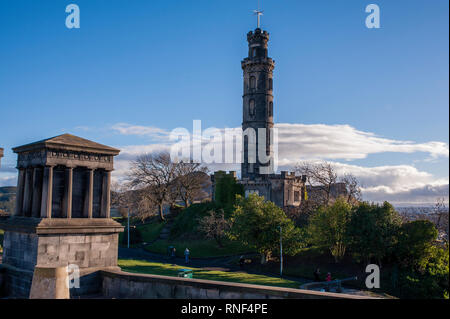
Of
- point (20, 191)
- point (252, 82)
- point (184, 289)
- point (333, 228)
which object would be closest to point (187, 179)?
point (252, 82)

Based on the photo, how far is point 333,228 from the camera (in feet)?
139

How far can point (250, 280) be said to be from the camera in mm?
33656

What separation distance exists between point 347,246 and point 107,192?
3076 cm

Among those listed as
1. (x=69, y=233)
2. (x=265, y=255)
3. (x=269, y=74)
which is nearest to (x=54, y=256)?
(x=69, y=233)

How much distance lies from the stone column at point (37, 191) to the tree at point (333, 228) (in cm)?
3193

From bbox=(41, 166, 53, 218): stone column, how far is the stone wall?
3.15 metres

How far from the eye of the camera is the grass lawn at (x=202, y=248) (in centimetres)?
5016

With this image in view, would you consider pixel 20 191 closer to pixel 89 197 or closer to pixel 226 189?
pixel 89 197

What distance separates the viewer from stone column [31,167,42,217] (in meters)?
16.6

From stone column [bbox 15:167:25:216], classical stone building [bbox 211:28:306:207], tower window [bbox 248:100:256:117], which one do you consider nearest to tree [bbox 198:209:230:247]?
classical stone building [bbox 211:28:306:207]

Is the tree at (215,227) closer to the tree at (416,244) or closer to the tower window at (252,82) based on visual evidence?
the tree at (416,244)

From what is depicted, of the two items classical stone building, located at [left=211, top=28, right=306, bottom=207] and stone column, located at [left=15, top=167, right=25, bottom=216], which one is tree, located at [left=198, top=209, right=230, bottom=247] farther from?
stone column, located at [left=15, top=167, right=25, bottom=216]
